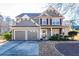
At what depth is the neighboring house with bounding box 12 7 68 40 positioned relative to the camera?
577 cm

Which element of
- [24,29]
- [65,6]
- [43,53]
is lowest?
[43,53]

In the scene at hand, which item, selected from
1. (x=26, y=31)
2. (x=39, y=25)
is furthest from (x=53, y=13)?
(x=26, y=31)

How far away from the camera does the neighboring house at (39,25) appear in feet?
18.9

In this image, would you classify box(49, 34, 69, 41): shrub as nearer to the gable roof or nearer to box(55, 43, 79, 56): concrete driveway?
box(55, 43, 79, 56): concrete driveway

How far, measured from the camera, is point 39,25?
5812 mm

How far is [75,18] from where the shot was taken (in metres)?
5.73

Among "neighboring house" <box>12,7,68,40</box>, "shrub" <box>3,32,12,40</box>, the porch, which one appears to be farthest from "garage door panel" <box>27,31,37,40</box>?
"shrub" <box>3,32,12,40</box>

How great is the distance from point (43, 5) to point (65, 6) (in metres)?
0.35

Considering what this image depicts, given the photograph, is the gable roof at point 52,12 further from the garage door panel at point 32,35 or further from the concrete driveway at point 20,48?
the concrete driveway at point 20,48

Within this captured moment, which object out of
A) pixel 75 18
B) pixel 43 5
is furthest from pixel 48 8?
pixel 75 18

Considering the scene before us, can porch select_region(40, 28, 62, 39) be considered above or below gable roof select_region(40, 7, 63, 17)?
below

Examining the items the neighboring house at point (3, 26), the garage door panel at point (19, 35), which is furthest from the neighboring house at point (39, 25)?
the neighboring house at point (3, 26)

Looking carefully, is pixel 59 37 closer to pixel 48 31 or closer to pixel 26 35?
pixel 48 31

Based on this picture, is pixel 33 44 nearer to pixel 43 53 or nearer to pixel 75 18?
pixel 43 53
